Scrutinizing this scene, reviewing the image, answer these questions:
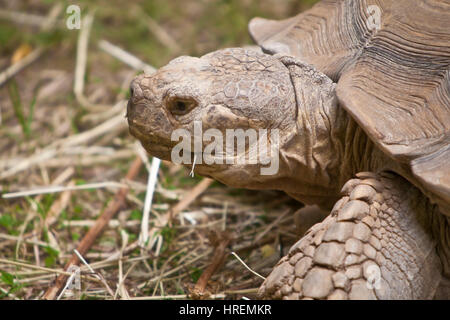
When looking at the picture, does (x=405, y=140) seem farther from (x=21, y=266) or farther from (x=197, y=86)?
(x=21, y=266)

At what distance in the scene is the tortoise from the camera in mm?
1807

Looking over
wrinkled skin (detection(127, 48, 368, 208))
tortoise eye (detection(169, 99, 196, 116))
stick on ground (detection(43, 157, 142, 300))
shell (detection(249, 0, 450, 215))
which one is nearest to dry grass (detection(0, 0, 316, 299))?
stick on ground (detection(43, 157, 142, 300))

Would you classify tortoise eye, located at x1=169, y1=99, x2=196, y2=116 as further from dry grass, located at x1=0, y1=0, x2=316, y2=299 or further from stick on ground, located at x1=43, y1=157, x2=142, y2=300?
stick on ground, located at x1=43, y1=157, x2=142, y2=300

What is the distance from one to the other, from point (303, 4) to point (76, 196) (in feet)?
10.4

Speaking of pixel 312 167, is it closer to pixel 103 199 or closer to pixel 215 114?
pixel 215 114

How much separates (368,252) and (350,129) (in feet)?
1.92

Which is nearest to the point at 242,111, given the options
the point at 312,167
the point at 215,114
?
the point at 215,114

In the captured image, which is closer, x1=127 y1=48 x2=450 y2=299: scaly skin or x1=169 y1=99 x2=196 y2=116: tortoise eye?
x1=127 y1=48 x2=450 y2=299: scaly skin

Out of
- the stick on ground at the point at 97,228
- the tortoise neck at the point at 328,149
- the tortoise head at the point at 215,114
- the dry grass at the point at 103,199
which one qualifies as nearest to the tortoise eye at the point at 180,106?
the tortoise head at the point at 215,114

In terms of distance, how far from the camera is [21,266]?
8.85ft

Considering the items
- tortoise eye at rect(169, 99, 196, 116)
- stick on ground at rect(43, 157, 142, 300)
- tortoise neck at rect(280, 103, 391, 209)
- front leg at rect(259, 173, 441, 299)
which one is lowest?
stick on ground at rect(43, 157, 142, 300)

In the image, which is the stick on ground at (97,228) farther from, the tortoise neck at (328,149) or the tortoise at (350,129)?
the tortoise neck at (328,149)

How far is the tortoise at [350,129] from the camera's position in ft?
5.93

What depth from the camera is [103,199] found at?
11.3 ft
